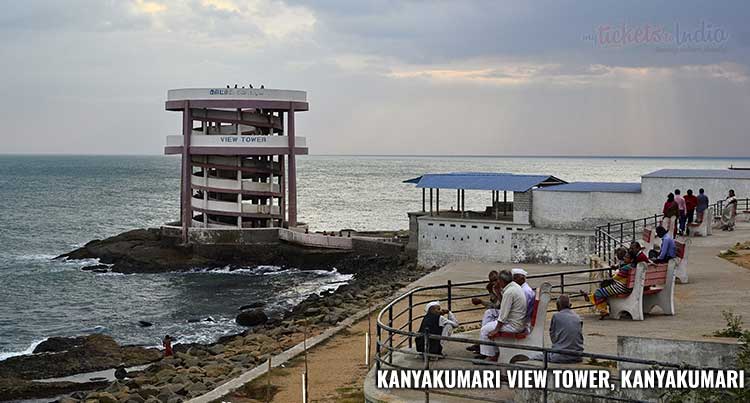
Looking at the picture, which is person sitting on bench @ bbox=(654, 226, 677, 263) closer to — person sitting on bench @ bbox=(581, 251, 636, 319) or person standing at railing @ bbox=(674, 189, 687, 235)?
person sitting on bench @ bbox=(581, 251, 636, 319)

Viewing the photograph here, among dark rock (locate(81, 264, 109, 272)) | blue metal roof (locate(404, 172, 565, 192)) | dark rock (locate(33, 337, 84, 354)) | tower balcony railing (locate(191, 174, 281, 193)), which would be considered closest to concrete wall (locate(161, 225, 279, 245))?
tower balcony railing (locate(191, 174, 281, 193))

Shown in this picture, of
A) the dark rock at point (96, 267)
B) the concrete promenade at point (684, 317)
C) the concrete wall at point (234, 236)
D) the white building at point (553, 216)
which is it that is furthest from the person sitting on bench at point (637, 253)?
the dark rock at point (96, 267)

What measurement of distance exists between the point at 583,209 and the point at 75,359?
17922 mm

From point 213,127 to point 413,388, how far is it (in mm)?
40906

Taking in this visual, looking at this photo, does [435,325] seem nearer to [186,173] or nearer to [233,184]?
[233,184]

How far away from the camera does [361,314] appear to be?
2242 centimetres

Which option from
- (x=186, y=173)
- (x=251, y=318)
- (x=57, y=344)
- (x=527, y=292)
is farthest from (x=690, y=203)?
(x=186, y=173)

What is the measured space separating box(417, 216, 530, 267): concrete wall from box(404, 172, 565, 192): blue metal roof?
1504 mm

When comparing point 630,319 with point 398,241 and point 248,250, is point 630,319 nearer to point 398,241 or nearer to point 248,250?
point 398,241

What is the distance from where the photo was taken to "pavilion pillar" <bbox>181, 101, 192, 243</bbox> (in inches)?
1880

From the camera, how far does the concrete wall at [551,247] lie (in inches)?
1169

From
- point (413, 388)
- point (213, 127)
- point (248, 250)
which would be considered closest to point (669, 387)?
point (413, 388)

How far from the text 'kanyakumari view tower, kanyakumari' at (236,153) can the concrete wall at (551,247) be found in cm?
1947

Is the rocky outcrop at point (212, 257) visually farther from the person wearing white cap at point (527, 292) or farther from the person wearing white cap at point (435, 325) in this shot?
the person wearing white cap at point (527, 292)
